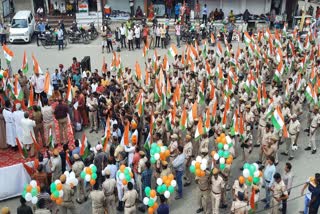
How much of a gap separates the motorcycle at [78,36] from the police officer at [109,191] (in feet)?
58.5

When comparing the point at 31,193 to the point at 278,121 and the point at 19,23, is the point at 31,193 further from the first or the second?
the point at 19,23

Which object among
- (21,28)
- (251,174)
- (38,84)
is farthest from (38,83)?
(21,28)

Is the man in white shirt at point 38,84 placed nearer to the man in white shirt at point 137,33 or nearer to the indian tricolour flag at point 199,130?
the indian tricolour flag at point 199,130

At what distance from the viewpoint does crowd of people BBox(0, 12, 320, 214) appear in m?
10.5

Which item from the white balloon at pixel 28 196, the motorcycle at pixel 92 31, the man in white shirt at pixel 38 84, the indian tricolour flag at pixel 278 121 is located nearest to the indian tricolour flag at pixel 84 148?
the white balloon at pixel 28 196

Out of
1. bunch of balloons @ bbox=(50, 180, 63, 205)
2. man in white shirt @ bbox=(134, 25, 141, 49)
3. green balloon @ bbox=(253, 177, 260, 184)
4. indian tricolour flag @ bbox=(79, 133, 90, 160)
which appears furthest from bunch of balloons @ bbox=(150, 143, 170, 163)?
man in white shirt @ bbox=(134, 25, 141, 49)

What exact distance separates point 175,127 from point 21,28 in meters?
17.0

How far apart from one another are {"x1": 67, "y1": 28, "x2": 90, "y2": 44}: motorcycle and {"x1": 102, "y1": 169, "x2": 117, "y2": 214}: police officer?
17829mm

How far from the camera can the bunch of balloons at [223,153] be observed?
10.9 m

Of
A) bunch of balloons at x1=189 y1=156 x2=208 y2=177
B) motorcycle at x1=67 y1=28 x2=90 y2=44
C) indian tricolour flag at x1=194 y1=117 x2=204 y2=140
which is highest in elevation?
motorcycle at x1=67 y1=28 x2=90 y2=44

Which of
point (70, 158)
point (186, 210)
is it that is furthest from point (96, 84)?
point (186, 210)

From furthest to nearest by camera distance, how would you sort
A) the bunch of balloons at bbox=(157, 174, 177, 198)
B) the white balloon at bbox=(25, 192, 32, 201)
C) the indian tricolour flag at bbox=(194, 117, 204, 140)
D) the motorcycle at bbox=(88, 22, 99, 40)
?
the motorcycle at bbox=(88, 22, 99, 40), the indian tricolour flag at bbox=(194, 117, 204, 140), the bunch of balloons at bbox=(157, 174, 177, 198), the white balloon at bbox=(25, 192, 32, 201)

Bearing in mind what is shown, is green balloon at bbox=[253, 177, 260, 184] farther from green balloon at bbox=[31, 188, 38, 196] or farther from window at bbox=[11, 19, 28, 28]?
window at bbox=[11, 19, 28, 28]

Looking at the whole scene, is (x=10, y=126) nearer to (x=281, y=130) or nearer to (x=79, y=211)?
(x=79, y=211)
